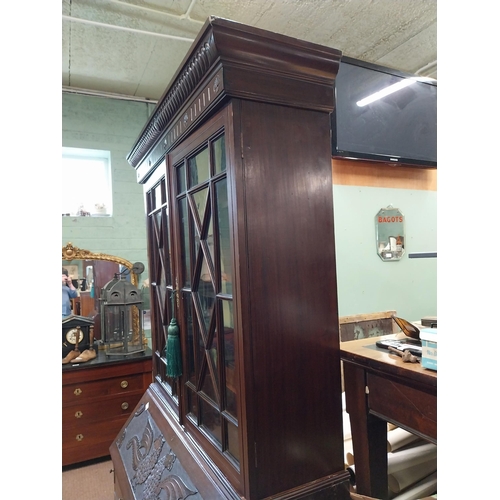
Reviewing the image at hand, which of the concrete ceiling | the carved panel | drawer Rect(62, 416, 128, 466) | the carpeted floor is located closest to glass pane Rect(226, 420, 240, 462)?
the carved panel

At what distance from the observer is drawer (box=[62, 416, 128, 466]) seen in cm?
236

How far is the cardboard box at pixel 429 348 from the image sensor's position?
80 centimetres

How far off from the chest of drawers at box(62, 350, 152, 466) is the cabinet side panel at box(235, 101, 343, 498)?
6.17 feet

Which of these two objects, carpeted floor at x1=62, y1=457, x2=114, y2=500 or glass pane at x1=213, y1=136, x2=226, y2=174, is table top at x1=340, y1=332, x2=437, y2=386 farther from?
carpeted floor at x1=62, y1=457, x2=114, y2=500

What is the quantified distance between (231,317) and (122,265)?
2.21 metres

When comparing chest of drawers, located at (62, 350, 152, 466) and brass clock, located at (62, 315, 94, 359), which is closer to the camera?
chest of drawers, located at (62, 350, 152, 466)

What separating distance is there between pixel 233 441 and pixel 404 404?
442mm

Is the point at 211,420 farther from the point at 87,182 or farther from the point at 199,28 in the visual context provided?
the point at 87,182

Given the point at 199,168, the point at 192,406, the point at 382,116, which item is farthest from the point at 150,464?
the point at 382,116

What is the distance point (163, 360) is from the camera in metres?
1.64

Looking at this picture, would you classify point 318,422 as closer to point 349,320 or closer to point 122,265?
point 349,320

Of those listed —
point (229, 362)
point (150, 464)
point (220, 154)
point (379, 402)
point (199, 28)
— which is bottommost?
point (150, 464)

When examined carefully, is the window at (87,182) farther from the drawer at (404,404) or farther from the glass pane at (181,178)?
the drawer at (404,404)

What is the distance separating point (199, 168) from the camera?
110cm
